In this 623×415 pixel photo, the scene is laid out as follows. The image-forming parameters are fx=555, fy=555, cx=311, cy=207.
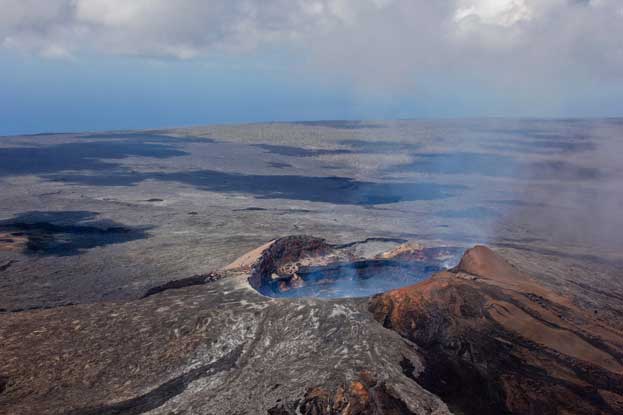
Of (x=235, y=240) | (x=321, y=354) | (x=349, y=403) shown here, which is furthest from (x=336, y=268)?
(x=349, y=403)

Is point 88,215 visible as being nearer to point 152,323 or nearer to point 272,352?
point 152,323

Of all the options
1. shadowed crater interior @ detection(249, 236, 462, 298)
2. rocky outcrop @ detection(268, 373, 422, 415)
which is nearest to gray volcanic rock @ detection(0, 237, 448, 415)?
rocky outcrop @ detection(268, 373, 422, 415)

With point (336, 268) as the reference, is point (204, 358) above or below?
above

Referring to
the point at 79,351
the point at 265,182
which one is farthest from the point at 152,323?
the point at 265,182

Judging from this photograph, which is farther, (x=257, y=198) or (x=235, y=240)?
(x=257, y=198)

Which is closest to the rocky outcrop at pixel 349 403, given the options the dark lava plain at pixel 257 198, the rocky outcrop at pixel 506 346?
the rocky outcrop at pixel 506 346

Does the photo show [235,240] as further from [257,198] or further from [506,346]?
[506,346]
